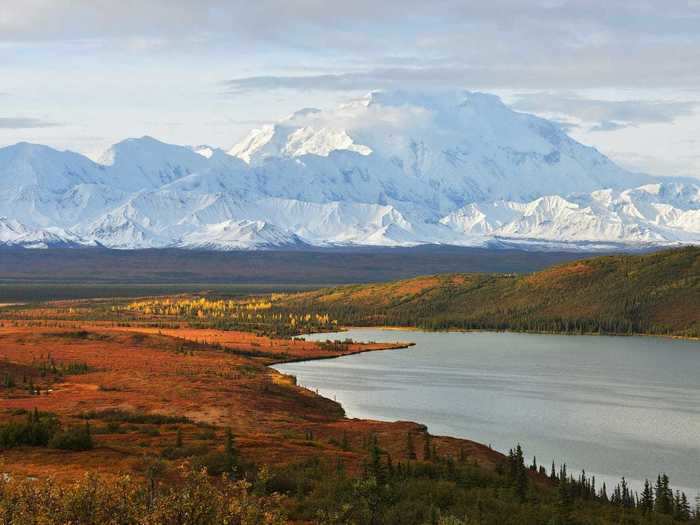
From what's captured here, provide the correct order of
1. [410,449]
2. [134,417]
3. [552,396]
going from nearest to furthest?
[410,449] → [134,417] → [552,396]

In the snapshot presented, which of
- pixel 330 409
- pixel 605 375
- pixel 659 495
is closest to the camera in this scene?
pixel 659 495

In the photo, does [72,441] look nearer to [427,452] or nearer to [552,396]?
[427,452]

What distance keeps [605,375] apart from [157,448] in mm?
75454

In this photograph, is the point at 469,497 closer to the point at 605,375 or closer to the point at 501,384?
the point at 501,384

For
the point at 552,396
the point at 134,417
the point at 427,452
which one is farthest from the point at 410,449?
the point at 552,396

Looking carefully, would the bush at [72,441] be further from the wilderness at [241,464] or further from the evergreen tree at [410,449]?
the evergreen tree at [410,449]

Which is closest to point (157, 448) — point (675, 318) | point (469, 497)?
point (469, 497)

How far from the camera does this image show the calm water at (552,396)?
7281 centimetres

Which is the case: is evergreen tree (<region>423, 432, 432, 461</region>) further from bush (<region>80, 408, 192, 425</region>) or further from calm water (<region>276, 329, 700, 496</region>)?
bush (<region>80, 408, 192, 425</region>)

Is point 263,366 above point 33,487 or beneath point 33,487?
beneath

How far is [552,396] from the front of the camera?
103 metres

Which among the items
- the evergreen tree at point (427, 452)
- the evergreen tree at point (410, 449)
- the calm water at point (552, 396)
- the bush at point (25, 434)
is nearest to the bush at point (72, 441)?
the bush at point (25, 434)

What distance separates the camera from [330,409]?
8844 centimetres

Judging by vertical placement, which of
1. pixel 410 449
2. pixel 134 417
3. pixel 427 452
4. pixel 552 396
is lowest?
pixel 552 396
